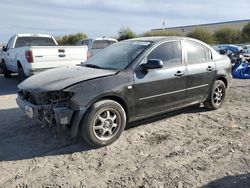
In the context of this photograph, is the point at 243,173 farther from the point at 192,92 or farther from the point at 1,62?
the point at 1,62

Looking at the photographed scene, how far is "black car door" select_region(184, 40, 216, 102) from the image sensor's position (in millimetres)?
5969

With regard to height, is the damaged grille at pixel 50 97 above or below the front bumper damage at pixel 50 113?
above

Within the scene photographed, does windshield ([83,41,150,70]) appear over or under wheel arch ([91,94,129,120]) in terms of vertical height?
over

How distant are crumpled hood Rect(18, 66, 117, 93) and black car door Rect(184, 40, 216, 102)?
5.74 ft

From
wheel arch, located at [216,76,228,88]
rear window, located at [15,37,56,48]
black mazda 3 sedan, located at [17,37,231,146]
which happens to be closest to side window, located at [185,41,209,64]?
black mazda 3 sedan, located at [17,37,231,146]

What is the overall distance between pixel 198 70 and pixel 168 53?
831 mm

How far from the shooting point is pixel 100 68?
5328 millimetres

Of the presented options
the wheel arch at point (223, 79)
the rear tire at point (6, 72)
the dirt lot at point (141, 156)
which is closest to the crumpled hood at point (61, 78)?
the dirt lot at point (141, 156)

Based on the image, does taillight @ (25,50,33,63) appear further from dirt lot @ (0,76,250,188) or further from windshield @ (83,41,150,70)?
windshield @ (83,41,150,70)

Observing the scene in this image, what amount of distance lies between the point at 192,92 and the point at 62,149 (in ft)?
9.18

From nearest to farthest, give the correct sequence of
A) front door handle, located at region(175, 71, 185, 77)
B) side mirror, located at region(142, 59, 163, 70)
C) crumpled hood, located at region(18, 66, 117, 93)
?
crumpled hood, located at region(18, 66, 117, 93), side mirror, located at region(142, 59, 163, 70), front door handle, located at region(175, 71, 185, 77)

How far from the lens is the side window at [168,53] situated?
5.45 m

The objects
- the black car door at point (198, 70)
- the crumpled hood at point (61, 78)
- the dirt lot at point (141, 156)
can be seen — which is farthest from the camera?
the black car door at point (198, 70)

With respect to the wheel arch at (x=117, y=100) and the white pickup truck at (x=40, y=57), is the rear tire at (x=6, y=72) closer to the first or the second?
the white pickup truck at (x=40, y=57)
